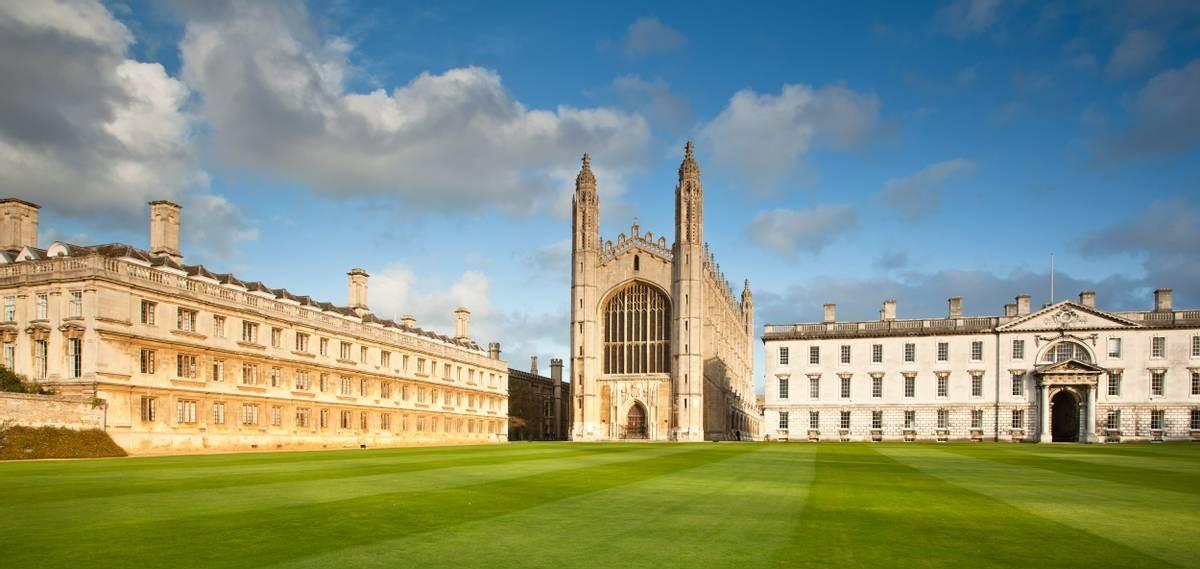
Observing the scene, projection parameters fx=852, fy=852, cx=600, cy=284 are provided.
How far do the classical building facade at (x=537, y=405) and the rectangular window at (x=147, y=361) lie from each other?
48.5 metres

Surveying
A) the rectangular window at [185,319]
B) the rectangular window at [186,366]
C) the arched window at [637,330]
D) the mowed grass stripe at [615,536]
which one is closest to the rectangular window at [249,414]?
the rectangular window at [186,366]

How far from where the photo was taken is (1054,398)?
70.0 metres

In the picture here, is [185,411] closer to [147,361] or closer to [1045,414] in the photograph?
[147,361]

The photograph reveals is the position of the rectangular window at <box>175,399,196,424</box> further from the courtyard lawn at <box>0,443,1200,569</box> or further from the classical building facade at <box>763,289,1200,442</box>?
the classical building facade at <box>763,289,1200,442</box>

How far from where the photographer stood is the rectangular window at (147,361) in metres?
38.9

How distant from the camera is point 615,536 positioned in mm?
10969

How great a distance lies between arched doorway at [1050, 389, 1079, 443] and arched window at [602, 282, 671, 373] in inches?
1293

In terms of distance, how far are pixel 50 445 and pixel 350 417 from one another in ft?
79.0

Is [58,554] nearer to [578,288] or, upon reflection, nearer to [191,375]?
[191,375]

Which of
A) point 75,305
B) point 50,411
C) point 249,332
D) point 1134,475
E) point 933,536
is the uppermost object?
point 75,305

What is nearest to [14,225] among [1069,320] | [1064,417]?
[1069,320]

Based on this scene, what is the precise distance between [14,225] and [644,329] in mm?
51685

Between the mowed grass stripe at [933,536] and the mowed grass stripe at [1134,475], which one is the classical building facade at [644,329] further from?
the mowed grass stripe at [933,536]

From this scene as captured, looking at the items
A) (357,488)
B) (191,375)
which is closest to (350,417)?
(191,375)
